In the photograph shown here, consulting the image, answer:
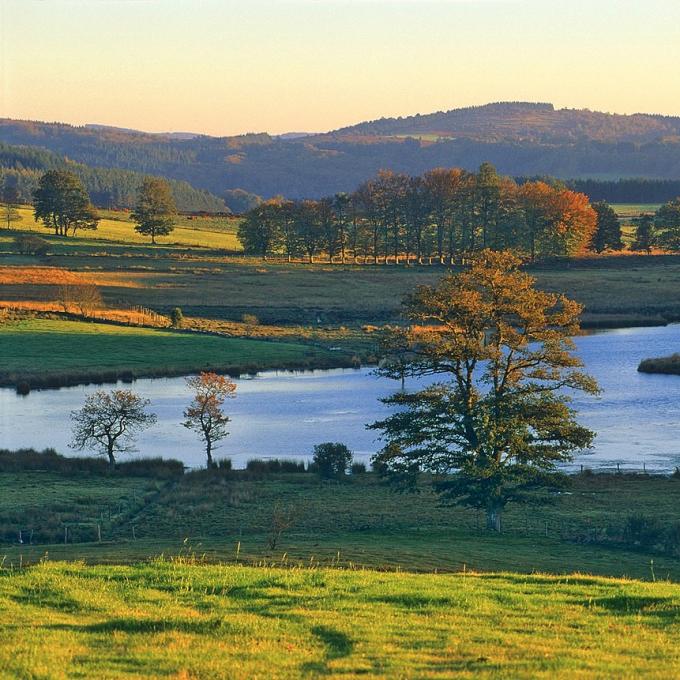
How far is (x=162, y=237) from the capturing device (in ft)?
556

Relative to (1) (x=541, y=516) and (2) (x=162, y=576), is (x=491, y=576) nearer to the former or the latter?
(2) (x=162, y=576)

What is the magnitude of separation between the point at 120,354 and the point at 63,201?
7879 cm

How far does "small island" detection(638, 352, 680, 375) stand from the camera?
78.2 meters

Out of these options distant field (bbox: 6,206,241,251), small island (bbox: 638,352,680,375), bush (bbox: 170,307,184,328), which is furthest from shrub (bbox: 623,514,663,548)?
distant field (bbox: 6,206,241,251)

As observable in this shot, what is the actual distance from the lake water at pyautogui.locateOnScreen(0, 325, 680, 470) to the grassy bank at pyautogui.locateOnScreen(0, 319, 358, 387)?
2.04 meters

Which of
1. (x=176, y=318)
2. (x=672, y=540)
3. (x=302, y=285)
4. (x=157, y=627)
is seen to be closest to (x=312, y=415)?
(x=672, y=540)

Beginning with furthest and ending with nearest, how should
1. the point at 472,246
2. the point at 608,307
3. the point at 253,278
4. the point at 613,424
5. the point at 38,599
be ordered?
the point at 472,246
the point at 253,278
the point at 608,307
the point at 613,424
the point at 38,599

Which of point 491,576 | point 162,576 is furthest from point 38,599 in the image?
point 491,576

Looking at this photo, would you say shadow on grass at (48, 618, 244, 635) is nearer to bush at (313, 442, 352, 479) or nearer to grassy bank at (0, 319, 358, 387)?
bush at (313, 442, 352, 479)

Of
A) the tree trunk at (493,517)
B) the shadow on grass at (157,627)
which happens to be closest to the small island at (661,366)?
the tree trunk at (493,517)

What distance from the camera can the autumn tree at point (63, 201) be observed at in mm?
154875

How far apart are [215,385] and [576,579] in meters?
35.8

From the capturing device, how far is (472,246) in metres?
145

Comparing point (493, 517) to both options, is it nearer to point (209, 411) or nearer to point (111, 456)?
point (209, 411)
